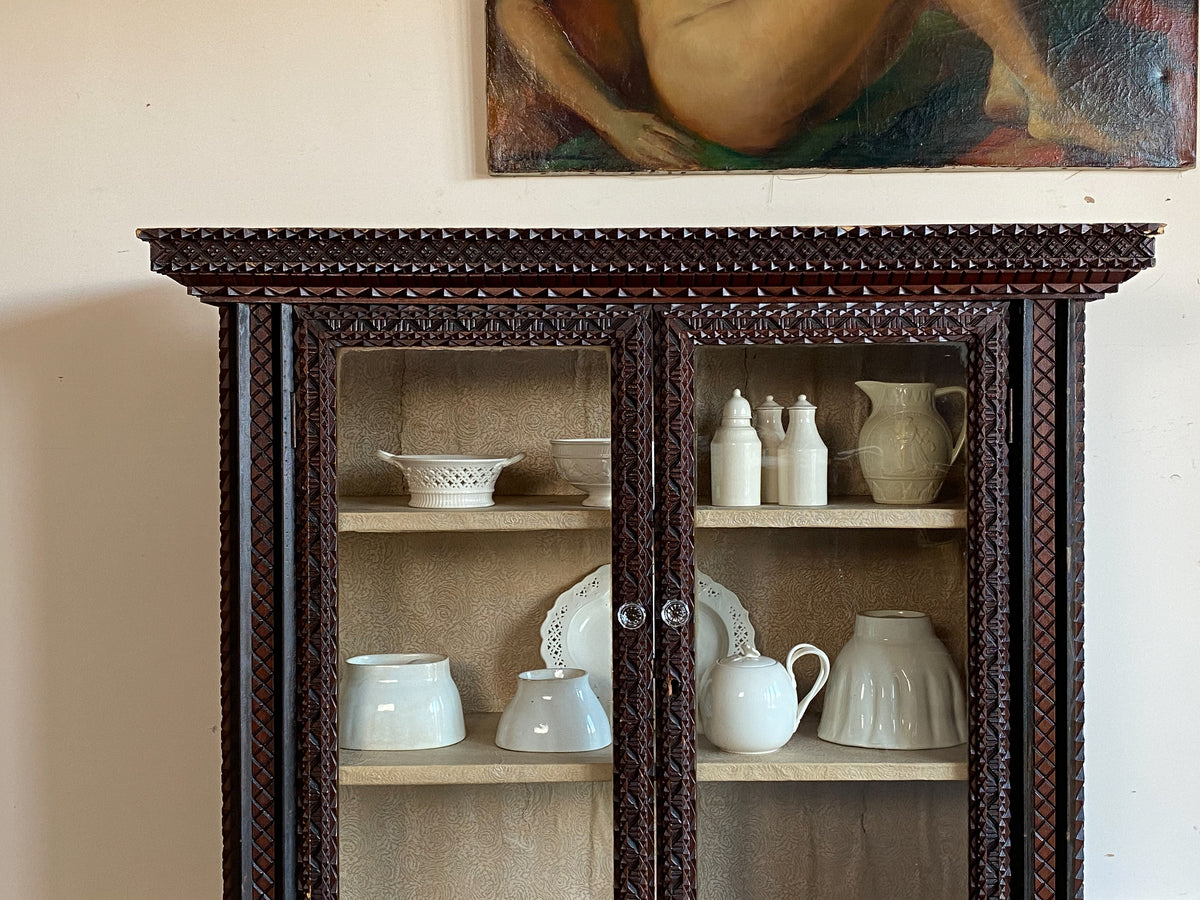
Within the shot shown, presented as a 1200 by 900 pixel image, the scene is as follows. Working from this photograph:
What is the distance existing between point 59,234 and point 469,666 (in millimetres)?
880

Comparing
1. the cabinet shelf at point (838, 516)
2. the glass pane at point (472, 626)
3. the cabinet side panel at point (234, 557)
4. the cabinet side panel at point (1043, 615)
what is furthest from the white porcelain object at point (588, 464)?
the cabinet side panel at point (1043, 615)

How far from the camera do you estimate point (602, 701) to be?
3.82 ft

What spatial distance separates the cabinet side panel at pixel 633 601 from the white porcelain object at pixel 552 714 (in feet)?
0.13

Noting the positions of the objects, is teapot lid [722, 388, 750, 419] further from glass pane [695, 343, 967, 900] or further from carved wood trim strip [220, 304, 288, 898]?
carved wood trim strip [220, 304, 288, 898]

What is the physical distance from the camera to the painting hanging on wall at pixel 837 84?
1.46 m

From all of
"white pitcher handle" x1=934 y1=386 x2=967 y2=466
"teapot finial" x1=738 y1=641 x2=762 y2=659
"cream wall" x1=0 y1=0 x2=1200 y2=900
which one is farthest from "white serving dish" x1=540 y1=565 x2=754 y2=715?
"cream wall" x1=0 y1=0 x2=1200 y2=900

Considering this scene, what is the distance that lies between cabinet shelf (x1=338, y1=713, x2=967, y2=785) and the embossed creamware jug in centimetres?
28

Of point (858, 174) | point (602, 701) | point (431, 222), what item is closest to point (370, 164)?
point (431, 222)

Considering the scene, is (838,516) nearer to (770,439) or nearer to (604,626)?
(770,439)

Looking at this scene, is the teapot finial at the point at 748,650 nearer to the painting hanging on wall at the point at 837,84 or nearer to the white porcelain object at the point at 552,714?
the white porcelain object at the point at 552,714

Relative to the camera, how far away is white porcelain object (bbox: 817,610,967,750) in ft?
3.77

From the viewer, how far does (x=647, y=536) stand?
1.13 m

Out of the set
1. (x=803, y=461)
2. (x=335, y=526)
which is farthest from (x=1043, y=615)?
(x=335, y=526)

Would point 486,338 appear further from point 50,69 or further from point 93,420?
point 50,69
